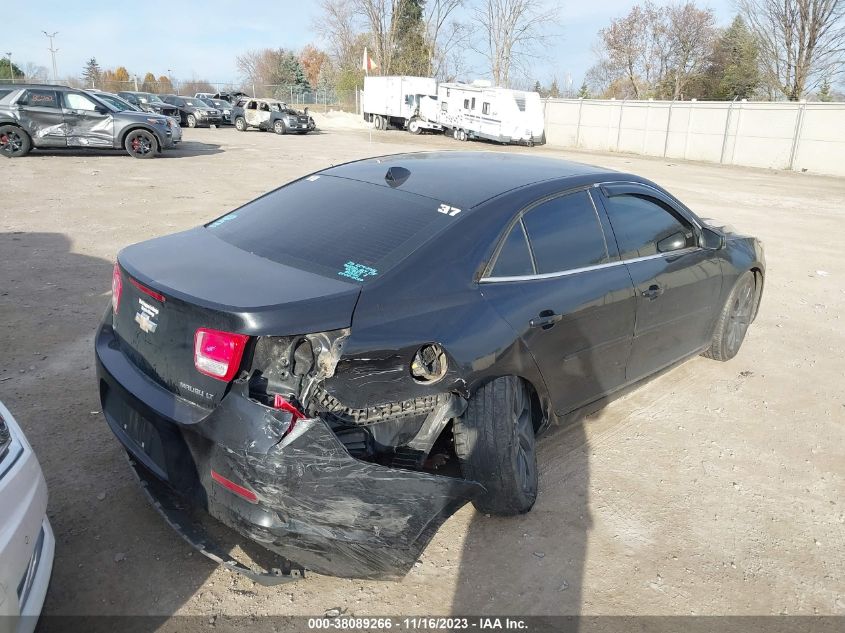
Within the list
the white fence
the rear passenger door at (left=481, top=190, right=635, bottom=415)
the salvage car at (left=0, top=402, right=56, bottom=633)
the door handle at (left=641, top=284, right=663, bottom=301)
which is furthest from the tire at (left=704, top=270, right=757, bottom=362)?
the white fence

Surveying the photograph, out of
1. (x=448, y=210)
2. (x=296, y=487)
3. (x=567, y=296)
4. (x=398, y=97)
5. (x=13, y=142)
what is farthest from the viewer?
(x=398, y=97)

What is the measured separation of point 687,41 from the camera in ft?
166

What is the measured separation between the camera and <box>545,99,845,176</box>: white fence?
24438 millimetres

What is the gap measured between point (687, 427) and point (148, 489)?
127 inches

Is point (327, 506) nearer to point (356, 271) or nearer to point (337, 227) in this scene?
point (356, 271)

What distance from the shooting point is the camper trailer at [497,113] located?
30.5 metres

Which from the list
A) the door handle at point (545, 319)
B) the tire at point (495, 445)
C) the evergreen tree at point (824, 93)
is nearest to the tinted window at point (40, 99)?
the door handle at point (545, 319)

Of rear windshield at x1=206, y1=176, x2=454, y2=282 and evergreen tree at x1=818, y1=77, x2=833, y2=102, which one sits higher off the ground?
evergreen tree at x1=818, y1=77, x2=833, y2=102

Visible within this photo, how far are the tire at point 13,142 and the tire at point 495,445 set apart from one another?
17.9 m

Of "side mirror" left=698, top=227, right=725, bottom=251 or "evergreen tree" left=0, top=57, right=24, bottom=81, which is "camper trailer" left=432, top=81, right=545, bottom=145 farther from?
"evergreen tree" left=0, top=57, right=24, bottom=81

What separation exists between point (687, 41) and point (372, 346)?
56.5m

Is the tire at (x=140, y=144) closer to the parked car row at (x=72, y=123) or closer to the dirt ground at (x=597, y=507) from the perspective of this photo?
the parked car row at (x=72, y=123)

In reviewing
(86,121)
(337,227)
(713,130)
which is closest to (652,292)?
(337,227)

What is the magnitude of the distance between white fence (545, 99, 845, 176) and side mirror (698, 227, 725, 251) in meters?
23.8
